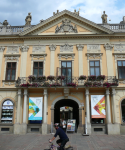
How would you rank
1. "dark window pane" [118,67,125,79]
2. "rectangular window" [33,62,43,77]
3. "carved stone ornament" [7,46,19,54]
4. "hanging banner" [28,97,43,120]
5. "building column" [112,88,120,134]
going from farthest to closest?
"carved stone ornament" [7,46,19,54], "rectangular window" [33,62,43,77], "dark window pane" [118,67,125,79], "hanging banner" [28,97,43,120], "building column" [112,88,120,134]

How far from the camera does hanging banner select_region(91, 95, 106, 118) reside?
50.1 feet

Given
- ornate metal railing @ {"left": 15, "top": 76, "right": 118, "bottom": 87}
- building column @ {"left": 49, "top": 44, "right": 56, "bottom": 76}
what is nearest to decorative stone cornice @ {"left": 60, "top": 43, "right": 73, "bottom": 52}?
building column @ {"left": 49, "top": 44, "right": 56, "bottom": 76}

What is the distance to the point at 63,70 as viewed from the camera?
16.8 metres

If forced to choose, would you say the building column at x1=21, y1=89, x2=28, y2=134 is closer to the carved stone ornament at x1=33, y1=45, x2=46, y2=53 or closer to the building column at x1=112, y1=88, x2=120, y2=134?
the carved stone ornament at x1=33, y1=45, x2=46, y2=53

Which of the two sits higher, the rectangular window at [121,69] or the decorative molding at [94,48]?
the decorative molding at [94,48]

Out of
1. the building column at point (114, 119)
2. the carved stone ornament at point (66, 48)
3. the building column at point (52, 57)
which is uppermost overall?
the carved stone ornament at point (66, 48)

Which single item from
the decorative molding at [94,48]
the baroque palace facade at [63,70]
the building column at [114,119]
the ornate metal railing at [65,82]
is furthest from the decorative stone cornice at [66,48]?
the building column at [114,119]

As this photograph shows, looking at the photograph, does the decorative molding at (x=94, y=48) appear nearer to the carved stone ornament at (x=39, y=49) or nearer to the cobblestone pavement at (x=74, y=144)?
the carved stone ornament at (x=39, y=49)

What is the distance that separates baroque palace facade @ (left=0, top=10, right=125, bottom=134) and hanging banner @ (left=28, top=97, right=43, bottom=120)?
443 mm

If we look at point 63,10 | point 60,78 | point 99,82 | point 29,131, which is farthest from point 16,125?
point 63,10

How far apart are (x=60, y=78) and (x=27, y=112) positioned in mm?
4750

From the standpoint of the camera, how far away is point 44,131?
48.5 ft

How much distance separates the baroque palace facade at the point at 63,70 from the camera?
15359mm

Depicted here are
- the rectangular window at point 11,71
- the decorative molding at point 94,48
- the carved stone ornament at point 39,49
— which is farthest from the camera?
the carved stone ornament at point 39,49
